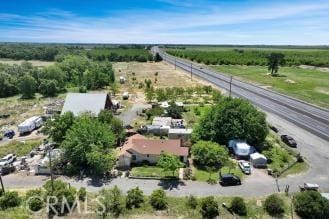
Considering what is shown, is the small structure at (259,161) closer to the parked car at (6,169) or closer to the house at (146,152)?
the house at (146,152)

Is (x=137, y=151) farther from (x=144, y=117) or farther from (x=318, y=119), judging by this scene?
(x=318, y=119)

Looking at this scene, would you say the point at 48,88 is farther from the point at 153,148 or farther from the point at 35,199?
the point at 35,199

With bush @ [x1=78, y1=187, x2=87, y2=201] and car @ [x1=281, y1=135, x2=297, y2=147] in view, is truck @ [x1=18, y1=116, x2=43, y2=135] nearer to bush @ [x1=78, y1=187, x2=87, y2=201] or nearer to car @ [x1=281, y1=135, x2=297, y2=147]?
bush @ [x1=78, y1=187, x2=87, y2=201]

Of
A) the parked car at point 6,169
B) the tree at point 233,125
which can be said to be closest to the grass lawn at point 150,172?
the tree at point 233,125

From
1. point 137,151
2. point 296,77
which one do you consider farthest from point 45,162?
point 296,77

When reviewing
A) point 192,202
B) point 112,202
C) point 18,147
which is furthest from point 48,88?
point 192,202
